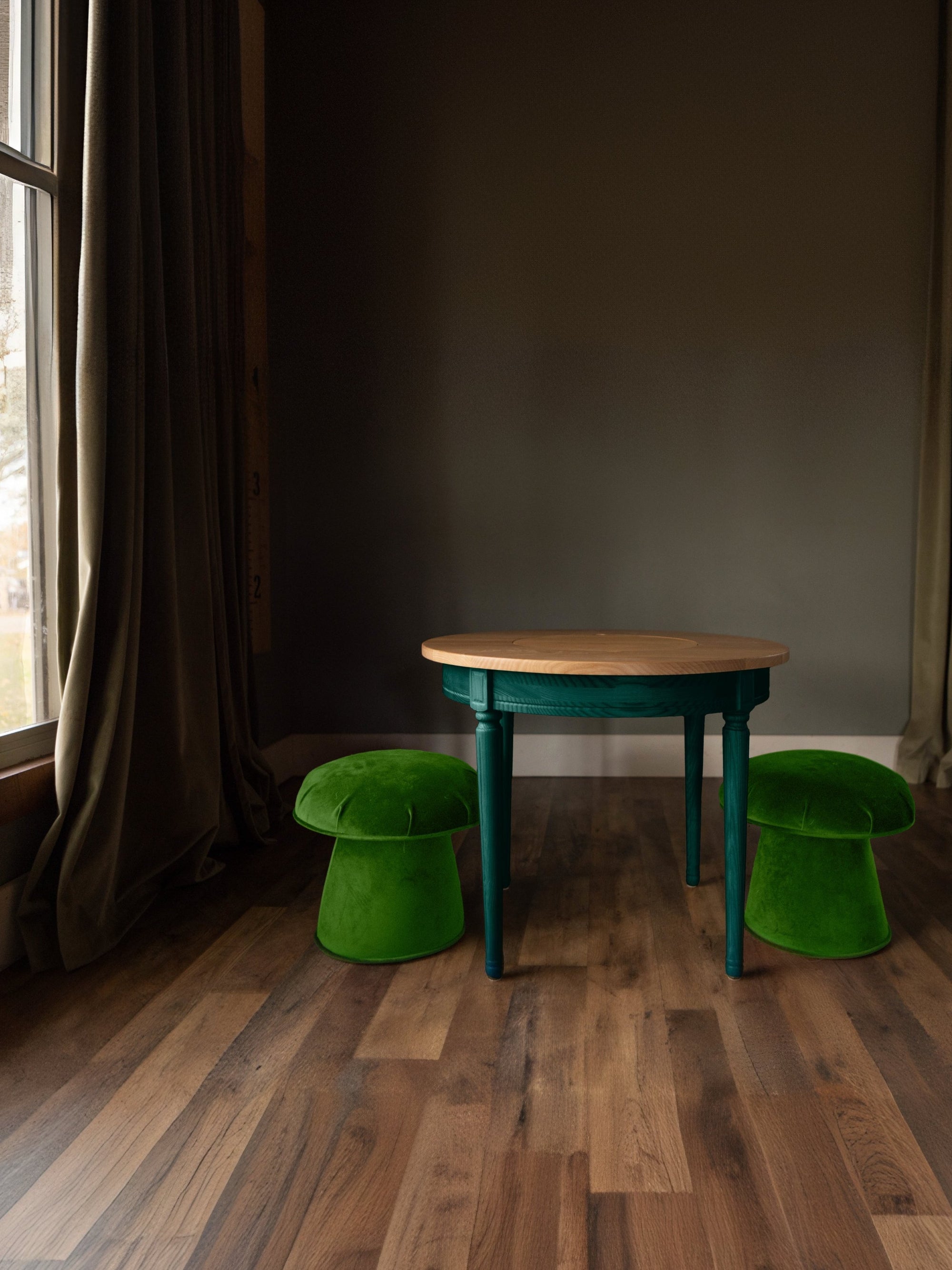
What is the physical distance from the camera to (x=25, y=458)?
2035 millimetres

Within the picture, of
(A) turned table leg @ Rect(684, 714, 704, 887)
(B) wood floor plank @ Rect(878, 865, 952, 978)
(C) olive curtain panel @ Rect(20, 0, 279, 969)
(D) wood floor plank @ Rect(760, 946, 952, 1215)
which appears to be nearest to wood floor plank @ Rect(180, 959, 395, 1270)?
(C) olive curtain panel @ Rect(20, 0, 279, 969)

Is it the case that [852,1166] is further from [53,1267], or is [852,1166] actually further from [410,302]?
[410,302]

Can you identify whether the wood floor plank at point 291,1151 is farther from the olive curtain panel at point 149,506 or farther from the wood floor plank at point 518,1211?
the olive curtain panel at point 149,506

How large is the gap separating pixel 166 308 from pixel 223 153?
72 centimetres

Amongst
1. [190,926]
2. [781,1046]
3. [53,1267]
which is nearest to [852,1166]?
[781,1046]

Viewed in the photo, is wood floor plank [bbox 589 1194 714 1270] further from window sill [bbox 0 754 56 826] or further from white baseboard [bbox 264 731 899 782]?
white baseboard [bbox 264 731 899 782]

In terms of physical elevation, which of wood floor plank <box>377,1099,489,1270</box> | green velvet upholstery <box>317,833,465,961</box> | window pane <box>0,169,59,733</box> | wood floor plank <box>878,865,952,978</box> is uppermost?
window pane <box>0,169,59,733</box>

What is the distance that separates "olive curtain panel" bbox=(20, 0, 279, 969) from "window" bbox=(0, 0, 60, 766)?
12cm

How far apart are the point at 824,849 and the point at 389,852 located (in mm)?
942

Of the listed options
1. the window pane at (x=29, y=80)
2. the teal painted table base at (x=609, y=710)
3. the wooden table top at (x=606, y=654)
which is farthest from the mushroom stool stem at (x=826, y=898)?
the window pane at (x=29, y=80)

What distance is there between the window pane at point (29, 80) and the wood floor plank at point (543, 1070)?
2.09m

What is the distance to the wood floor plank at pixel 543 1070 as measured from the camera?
132 centimetres

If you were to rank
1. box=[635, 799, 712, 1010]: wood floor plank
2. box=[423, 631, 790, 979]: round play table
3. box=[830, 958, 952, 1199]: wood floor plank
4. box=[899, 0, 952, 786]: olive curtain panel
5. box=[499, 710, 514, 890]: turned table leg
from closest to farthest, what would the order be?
box=[830, 958, 952, 1199]: wood floor plank → box=[423, 631, 790, 979]: round play table → box=[635, 799, 712, 1010]: wood floor plank → box=[499, 710, 514, 890]: turned table leg → box=[899, 0, 952, 786]: olive curtain panel

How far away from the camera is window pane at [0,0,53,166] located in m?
1.93
